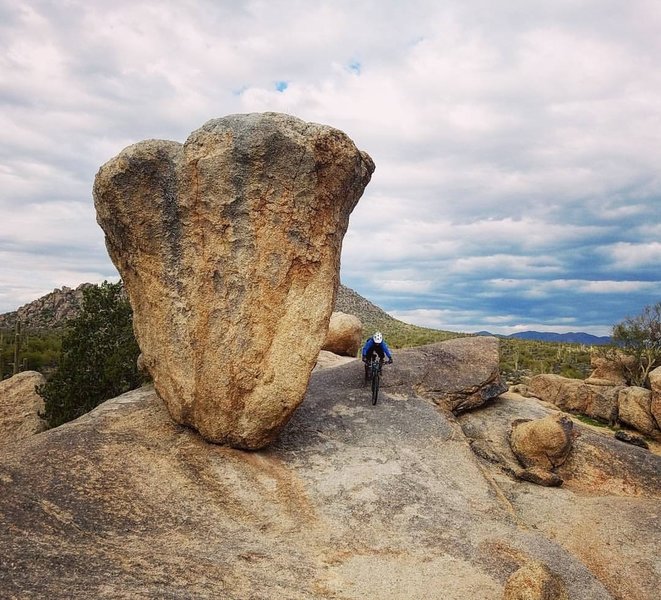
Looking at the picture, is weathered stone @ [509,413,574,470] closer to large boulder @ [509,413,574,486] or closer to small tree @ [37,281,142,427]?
large boulder @ [509,413,574,486]

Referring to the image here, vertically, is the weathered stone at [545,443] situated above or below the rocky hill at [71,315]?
below

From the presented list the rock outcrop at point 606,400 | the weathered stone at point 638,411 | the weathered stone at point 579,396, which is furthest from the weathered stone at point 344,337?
the weathered stone at point 638,411

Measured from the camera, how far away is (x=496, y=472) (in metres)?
17.1

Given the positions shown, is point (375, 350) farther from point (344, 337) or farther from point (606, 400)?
point (606, 400)

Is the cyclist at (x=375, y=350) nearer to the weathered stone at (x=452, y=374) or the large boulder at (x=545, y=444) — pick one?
the weathered stone at (x=452, y=374)

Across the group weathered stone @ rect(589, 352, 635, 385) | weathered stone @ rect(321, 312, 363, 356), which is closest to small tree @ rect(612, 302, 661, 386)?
weathered stone @ rect(589, 352, 635, 385)

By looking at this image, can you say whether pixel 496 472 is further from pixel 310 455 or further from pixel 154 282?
pixel 154 282

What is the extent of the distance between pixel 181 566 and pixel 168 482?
11.8ft

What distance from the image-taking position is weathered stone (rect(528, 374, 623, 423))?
95.7ft

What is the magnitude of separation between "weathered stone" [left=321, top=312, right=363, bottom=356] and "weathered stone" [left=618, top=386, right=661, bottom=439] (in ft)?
46.9

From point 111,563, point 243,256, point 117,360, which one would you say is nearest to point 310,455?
point 243,256

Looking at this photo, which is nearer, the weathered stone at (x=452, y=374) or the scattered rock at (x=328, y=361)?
the weathered stone at (x=452, y=374)

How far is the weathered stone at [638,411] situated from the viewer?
86.9ft

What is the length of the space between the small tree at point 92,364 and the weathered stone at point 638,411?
75.6 feet
